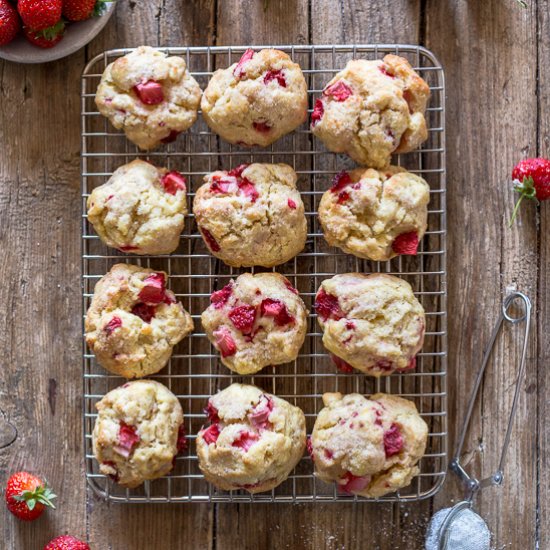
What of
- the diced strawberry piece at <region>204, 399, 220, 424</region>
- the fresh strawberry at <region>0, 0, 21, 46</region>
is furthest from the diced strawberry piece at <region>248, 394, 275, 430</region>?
the fresh strawberry at <region>0, 0, 21, 46</region>

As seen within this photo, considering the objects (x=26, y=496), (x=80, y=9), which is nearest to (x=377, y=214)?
(x=80, y=9)

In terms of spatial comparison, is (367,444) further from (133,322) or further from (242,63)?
(242,63)

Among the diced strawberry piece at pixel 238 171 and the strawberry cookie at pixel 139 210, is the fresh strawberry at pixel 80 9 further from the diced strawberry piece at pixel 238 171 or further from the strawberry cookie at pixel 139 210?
the diced strawberry piece at pixel 238 171

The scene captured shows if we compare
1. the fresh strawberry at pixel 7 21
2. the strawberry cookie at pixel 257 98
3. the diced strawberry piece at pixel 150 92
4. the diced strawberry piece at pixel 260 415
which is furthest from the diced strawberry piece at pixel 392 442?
the fresh strawberry at pixel 7 21

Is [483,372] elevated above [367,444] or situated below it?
above

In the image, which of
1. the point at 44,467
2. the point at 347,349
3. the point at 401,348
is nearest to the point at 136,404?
the point at 44,467

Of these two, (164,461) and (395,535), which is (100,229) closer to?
(164,461)
